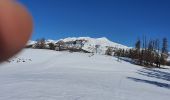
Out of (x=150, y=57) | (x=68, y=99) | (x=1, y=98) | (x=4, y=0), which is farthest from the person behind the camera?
(x=150, y=57)

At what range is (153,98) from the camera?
18.5 meters

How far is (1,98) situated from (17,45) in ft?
44.3

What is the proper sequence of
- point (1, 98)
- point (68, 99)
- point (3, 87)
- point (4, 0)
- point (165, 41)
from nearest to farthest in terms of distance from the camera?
point (4, 0), point (1, 98), point (68, 99), point (3, 87), point (165, 41)

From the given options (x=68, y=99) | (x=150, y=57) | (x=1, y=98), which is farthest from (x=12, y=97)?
(x=150, y=57)

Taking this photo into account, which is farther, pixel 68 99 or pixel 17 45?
pixel 68 99

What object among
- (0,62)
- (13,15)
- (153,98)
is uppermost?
(13,15)

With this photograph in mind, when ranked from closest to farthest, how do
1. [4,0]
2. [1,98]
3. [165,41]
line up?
[4,0]
[1,98]
[165,41]

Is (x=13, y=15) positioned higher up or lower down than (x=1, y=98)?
higher up

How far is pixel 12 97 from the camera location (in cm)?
1420

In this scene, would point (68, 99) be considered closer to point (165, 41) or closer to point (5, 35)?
point (5, 35)

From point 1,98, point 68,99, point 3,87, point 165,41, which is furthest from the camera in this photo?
point 165,41

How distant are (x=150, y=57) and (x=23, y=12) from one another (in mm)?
106753

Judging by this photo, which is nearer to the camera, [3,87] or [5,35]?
[5,35]

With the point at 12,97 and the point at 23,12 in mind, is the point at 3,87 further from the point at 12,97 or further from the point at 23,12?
the point at 23,12
